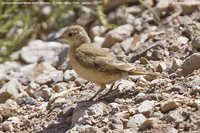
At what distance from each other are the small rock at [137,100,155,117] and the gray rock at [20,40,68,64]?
3646 millimetres

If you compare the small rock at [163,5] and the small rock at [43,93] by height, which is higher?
the small rock at [163,5]

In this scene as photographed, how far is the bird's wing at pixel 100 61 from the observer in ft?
24.2

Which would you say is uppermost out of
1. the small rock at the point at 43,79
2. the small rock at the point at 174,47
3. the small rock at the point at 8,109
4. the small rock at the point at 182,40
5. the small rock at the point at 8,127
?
the small rock at the point at 182,40

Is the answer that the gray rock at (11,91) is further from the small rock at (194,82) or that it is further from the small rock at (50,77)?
the small rock at (194,82)

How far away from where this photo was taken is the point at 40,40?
1153 cm

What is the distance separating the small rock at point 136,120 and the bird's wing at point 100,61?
0.85 meters

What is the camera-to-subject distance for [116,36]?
32.4 feet

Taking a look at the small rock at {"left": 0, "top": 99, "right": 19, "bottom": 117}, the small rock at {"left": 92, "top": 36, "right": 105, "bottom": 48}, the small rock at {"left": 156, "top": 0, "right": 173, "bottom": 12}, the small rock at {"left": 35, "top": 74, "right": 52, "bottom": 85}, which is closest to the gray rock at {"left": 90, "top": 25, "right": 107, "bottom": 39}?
the small rock at {"left": 92, "top": 36, "right": 105, "bottom": 48}

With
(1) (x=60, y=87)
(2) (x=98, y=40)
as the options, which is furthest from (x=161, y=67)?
(2) (x=98, y=40)

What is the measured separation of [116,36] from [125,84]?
225cm

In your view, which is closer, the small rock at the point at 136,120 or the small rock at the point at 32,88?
the small rock at the point at 136,120

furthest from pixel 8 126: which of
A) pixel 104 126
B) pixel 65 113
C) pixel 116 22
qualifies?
pixel 116 22

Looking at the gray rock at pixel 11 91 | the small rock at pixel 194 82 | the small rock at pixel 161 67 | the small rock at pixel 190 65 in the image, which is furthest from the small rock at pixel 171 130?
the gray rock at pixel 11 91

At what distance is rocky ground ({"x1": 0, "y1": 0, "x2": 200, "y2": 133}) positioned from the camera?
6.61 metres
